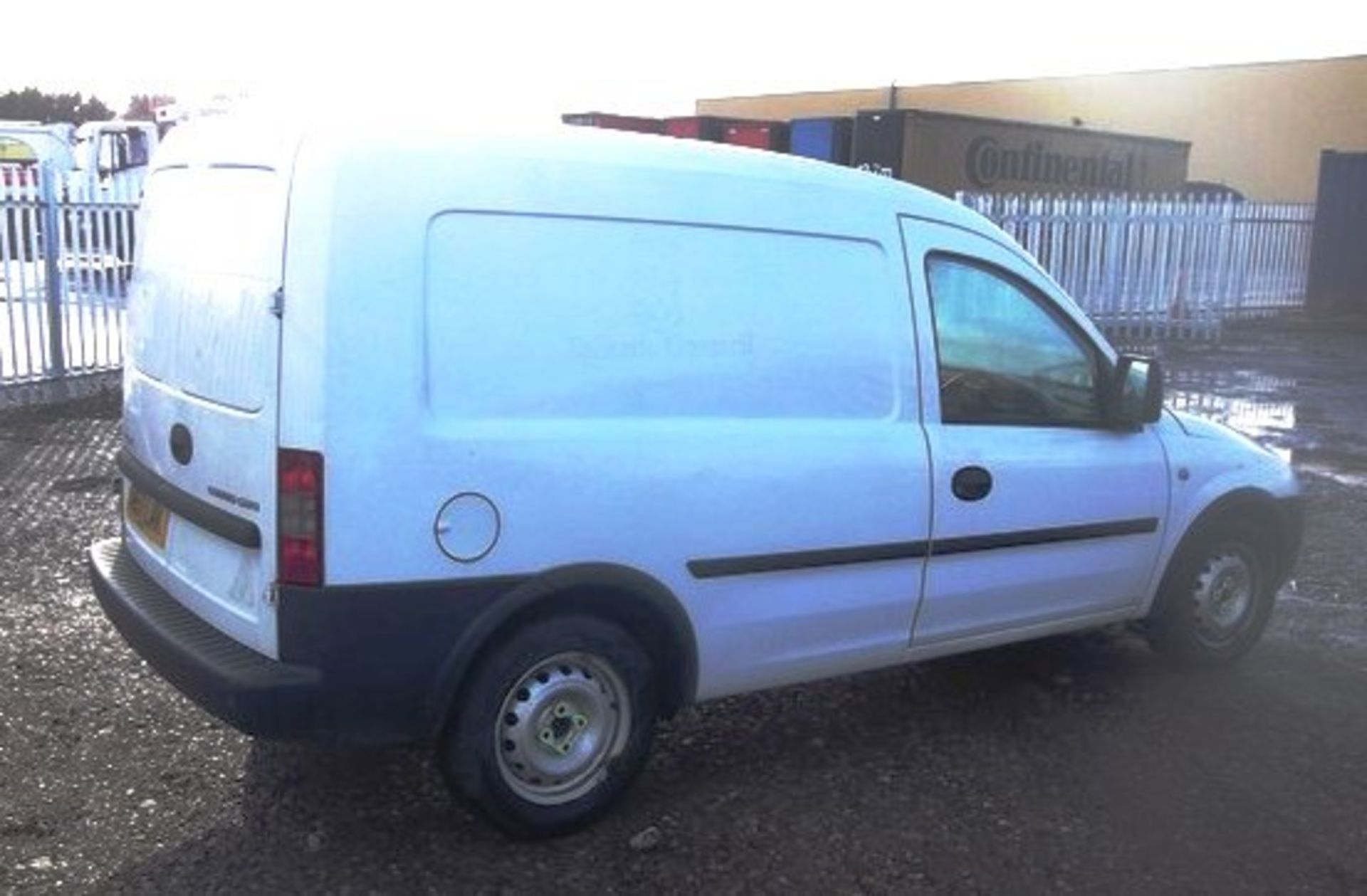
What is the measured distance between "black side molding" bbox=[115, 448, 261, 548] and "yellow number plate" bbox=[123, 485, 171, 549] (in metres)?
0.03

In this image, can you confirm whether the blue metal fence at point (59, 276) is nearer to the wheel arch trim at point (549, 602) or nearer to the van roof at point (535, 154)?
the van roof at point (535, 154)

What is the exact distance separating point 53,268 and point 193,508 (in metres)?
8.13

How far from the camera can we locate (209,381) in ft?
11.5

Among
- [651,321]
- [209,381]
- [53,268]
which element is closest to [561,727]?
[651,321]

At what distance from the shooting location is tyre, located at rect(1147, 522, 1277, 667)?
16.5 ft

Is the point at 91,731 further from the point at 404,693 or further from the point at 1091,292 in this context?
the point at 1091,292

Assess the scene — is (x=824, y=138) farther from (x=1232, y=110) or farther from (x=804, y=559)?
(x=1232, y=110)

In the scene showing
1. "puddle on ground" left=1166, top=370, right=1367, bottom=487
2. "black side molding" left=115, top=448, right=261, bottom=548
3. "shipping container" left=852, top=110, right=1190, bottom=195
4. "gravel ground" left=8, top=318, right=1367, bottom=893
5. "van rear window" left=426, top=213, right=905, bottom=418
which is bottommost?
"puddle on ground" left=1166, top=370, right=1367, bottom=487

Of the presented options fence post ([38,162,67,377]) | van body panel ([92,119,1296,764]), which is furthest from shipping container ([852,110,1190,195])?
van body panel ([92,119,1296,764])

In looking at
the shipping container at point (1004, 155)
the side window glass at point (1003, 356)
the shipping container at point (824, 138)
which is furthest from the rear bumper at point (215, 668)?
the shipping container at point (824, 138)

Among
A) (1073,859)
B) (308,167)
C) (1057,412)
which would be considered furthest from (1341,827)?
(308,167)

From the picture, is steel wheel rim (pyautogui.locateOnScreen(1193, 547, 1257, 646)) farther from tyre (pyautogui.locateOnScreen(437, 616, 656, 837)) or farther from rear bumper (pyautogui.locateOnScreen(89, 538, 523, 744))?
rear bumper (pyautogui.locateOnScreen(89, 538, 523, 744))

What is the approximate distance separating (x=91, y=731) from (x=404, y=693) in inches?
62.1

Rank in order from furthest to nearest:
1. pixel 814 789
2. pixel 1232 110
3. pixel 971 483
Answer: pixel 1232 110 → pixel 971 483 → pixel 814 789
